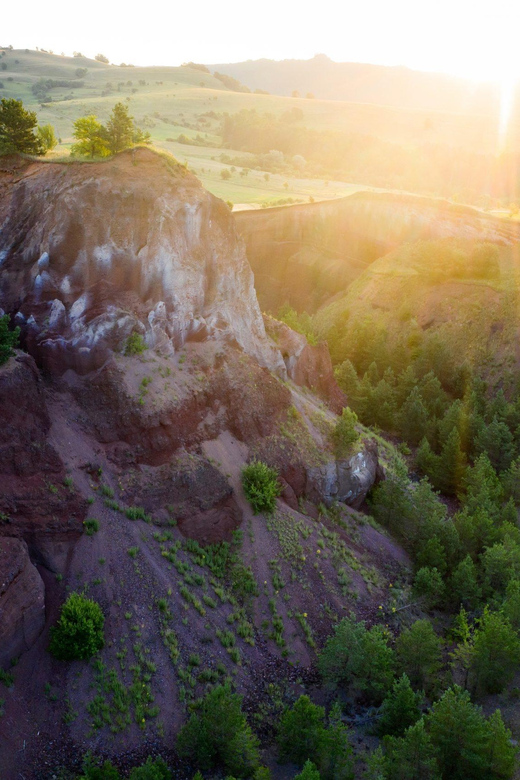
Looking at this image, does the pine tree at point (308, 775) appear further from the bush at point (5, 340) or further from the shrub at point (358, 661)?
the bush at point (5, 340)

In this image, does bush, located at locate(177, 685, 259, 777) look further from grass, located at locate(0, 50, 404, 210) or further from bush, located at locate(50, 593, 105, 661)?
grass, located at locate(0, 50, 404, 210)

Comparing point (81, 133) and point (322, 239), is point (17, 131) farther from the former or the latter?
point (322, 239)

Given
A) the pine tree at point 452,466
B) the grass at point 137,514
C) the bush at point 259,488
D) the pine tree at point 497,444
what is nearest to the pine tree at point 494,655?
the bush at point 259,488

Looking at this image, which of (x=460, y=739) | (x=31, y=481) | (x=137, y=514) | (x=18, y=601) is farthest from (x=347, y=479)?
(x=18, y=601)

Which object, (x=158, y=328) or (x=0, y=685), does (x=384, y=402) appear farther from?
(x=0, y=685)

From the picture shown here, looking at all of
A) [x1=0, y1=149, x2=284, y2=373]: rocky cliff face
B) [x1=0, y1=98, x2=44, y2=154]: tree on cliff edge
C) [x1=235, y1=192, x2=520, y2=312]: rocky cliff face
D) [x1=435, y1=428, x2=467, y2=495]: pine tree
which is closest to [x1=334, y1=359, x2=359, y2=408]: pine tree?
[x1=435, y1=428, x2=467, y2=495]: pine tree
